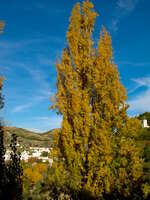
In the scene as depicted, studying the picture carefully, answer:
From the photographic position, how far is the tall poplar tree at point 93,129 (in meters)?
6.44

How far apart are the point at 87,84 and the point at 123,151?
8.96ft

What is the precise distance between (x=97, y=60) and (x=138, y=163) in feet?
13.0

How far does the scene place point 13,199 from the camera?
20.0 feet

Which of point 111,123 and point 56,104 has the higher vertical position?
point 56,104

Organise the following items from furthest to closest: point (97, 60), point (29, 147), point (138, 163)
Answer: point (29, 147) < point (97, 60) < point (138, 163)

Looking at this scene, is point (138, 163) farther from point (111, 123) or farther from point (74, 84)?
point (74, 84)

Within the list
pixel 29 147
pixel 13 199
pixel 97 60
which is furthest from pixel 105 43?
pixel 29 147

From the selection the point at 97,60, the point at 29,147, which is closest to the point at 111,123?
the point at 97,60

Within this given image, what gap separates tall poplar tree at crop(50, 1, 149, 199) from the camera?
6438 mm

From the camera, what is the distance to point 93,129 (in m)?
6.82

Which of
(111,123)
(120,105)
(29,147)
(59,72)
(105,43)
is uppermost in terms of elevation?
(105,43)

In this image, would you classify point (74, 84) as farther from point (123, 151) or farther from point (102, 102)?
point (123, 151)

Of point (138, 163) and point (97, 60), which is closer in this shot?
point (138, 163)

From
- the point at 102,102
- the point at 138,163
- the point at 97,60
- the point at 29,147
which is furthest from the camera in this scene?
the point at 29,147
